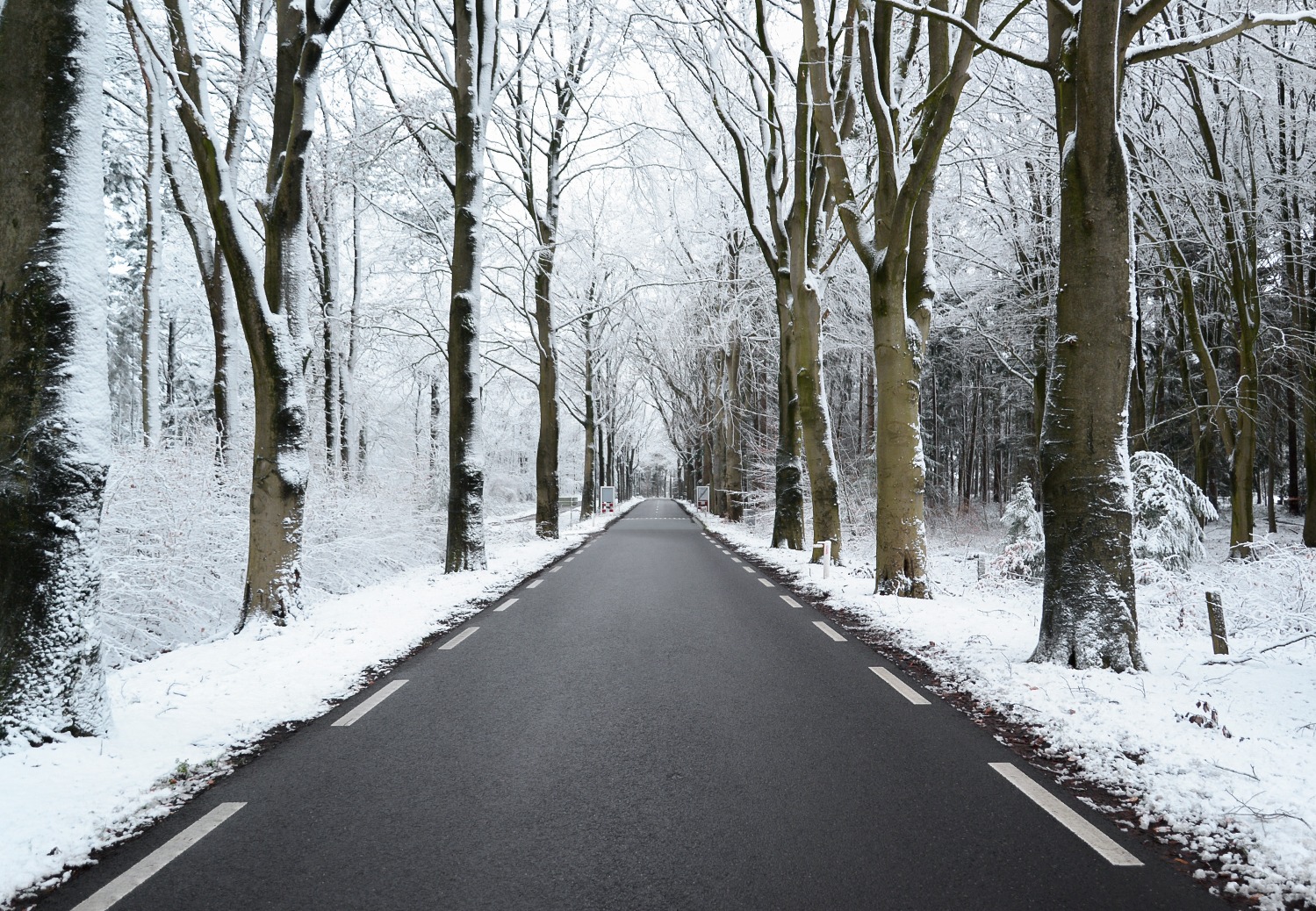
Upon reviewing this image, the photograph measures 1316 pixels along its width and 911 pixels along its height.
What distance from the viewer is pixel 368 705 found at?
17.8 feet

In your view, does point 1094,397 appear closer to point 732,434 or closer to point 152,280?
point 152,280

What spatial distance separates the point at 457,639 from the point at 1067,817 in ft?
19.3

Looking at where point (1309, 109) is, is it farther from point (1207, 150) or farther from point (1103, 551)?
point (1103, 551)

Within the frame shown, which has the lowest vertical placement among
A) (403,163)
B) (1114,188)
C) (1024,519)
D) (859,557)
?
(859,557)

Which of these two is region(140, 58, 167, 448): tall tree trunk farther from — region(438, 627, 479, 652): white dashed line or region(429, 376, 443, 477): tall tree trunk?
region(429, 376, 443, 477): tall tree trunk

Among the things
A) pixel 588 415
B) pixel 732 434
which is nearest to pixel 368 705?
pixel 588 415

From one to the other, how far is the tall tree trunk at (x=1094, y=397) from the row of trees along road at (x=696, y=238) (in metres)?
0.03

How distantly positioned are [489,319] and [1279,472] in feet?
128

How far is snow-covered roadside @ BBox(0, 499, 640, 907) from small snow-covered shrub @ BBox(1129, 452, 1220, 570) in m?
10.7

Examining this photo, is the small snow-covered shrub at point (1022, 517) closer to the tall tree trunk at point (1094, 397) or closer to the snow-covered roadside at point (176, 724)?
the tall tree trunk at point (1094, 397)

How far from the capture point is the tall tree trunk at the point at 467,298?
43.8 feet

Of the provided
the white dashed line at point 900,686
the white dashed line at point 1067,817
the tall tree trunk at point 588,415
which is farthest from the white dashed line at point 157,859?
the tall tree trunk at point 588,415

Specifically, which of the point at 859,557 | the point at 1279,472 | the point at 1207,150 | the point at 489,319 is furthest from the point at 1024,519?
the point at 1279,472

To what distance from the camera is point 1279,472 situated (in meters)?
37.8
